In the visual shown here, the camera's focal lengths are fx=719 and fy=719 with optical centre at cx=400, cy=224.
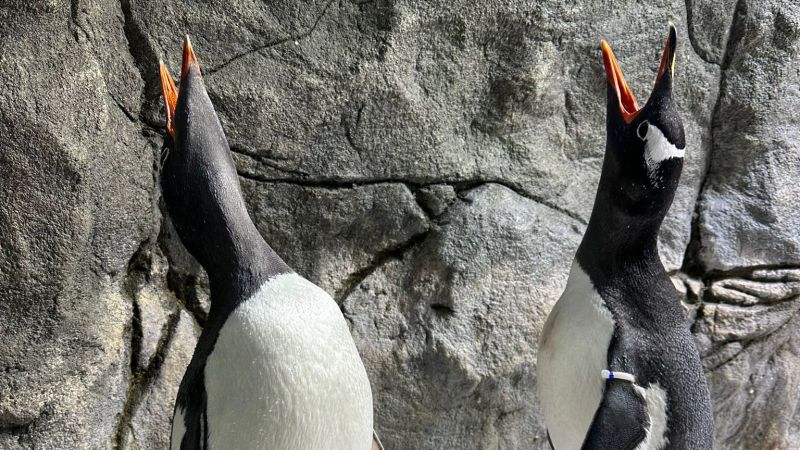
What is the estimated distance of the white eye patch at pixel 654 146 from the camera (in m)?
1.18

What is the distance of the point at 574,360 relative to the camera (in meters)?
1.23

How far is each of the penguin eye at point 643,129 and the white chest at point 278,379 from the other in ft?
1.96

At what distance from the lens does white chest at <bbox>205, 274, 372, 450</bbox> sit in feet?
3.55

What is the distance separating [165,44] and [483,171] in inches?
27.2

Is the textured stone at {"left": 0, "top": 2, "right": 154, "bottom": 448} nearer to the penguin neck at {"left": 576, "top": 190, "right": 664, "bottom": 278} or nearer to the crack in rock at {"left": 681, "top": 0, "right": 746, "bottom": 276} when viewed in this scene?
the penguin neck at {"left": 576, "top": 190, "right": 664, "bottom": 278}

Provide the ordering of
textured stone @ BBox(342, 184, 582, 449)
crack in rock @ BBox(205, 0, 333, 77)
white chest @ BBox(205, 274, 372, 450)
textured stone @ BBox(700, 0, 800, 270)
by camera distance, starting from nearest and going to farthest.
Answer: white chest @ BBox(205, 274, 372, 450) < crack in rock @ BBox(205, 0, 333, 77) < textured stone @ BBox(342, 184, 582, 449) < textured stone @ BBox(700, 0, 800, 270)

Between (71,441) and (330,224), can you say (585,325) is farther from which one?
(71,441)

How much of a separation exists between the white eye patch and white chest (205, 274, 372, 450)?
59 centimetres

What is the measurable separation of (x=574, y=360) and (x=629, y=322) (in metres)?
0.11

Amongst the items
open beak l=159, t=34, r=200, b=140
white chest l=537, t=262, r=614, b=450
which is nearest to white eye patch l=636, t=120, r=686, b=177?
white chest l=537, t=262, r=614, b=450

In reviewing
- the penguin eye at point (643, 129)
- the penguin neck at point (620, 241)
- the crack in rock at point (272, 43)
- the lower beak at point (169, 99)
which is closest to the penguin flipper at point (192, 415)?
the lower beak at point (169, 99)

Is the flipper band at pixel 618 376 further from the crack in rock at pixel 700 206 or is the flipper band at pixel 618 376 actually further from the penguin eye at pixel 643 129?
the crack in rock at pixel 700 206

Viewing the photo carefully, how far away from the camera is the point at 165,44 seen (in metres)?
1.37

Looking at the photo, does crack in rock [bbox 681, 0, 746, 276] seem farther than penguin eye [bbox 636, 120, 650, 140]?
Yes
